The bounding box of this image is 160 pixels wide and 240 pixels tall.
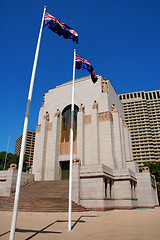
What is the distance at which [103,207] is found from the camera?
19922mm

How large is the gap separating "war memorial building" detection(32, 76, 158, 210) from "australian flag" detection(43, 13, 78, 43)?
1478 centimetres

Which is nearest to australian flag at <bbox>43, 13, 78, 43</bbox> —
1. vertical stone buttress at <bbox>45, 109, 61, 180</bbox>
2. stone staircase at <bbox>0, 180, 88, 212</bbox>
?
stone staircase at <bbox>0, 180, 88, 212</bbox>

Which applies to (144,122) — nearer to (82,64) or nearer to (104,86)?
(104,86)

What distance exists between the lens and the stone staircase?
17.1 m

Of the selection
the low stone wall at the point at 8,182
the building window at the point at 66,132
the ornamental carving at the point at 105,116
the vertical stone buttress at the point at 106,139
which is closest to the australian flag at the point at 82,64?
the low stone wall at the point at 8,182

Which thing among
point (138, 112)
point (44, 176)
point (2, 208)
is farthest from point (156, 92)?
point (2, 208)

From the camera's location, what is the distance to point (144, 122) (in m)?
122

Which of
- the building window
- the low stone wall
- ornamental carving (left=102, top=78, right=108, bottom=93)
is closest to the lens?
the low stone wall

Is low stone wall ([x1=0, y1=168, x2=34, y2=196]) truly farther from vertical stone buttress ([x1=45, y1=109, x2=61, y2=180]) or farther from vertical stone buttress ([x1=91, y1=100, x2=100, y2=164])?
vertical stone buttress ([x1=91, y1=100, x2=100, y2=164])

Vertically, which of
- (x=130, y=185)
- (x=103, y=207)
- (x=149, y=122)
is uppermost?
(x=149, y=122)

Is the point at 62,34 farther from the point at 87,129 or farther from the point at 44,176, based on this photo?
the point at 44,176

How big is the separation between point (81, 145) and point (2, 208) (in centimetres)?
1621

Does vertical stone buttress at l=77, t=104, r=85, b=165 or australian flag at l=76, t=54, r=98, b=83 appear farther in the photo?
vertical stone buttress at l=77, t=104, r=85, b=165

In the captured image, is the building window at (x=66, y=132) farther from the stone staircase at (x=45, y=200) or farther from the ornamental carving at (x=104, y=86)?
the stone staircase at (x=45, y=200)
